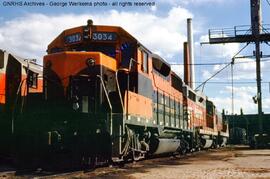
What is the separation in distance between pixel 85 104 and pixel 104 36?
2.64 m

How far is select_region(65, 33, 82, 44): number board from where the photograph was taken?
13.2m

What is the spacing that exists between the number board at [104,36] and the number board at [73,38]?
0.47 m

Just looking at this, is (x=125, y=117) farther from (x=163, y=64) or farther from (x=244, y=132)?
(x=244, y=132)

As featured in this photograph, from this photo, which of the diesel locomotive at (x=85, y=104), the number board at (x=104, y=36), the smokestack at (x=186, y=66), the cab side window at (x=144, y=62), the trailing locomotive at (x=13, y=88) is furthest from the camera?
the smokestack at (x=186, y=66)

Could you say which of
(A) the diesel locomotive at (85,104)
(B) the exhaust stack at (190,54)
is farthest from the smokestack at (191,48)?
(A) the diesel locomotive at (85,104)

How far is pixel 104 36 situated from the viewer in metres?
13.1

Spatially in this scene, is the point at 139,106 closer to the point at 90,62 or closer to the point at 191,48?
the point at 90,62

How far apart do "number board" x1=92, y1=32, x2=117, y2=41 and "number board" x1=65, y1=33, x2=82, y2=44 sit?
466 mm

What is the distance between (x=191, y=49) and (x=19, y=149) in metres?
36.2

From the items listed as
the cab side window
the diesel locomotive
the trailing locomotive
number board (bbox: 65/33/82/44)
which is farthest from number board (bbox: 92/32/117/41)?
the trailing locomotive

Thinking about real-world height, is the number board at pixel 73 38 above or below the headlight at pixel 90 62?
above

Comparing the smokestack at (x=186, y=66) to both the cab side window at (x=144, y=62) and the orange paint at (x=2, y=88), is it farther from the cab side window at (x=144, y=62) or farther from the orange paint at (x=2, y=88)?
the orange paint at (x=2, y=88)

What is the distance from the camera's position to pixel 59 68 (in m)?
12.2

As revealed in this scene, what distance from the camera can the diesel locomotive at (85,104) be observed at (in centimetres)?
1123
